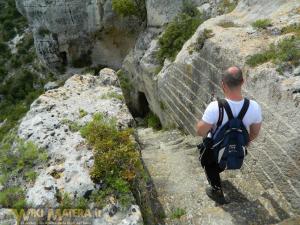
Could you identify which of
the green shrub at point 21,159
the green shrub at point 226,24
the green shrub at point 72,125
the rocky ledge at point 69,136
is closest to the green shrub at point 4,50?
the rocky ledge at point 69,136

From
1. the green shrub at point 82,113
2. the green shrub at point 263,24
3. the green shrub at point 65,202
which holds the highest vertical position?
the green shrub at point 263,24

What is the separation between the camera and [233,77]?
473 centimetres

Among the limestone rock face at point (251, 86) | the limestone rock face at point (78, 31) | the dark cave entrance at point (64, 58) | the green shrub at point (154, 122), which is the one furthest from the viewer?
the dark cave entrance at point (64, 58)

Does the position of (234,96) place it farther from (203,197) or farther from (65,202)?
(65,202)

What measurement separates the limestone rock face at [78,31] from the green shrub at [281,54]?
17.1 metres

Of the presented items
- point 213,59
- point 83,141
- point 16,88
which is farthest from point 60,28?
point 83,141

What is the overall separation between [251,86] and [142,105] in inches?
498

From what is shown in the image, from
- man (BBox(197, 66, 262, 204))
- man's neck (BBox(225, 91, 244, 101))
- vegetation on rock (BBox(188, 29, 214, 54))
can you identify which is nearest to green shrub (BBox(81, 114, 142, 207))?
man (BBox(197, 66, 262, 204))

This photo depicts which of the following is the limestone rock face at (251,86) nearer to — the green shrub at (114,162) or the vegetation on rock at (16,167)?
the green shrub at (114,162)

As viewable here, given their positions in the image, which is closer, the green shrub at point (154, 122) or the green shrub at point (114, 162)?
the green shrub at point (114, 162)

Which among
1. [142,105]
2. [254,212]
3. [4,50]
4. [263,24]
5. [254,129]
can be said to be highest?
[263,24]

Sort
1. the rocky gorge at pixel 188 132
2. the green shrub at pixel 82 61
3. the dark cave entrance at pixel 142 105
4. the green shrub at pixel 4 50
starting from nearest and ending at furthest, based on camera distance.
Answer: the rocky gorge at pixel 188 132, the dark cave entrance at pixel 142 105, the green shrub at pixel 82 61, the green shrub at pixel 4 50

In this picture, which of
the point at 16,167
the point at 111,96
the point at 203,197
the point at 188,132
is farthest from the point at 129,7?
the point at 16,167

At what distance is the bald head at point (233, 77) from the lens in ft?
15.5
